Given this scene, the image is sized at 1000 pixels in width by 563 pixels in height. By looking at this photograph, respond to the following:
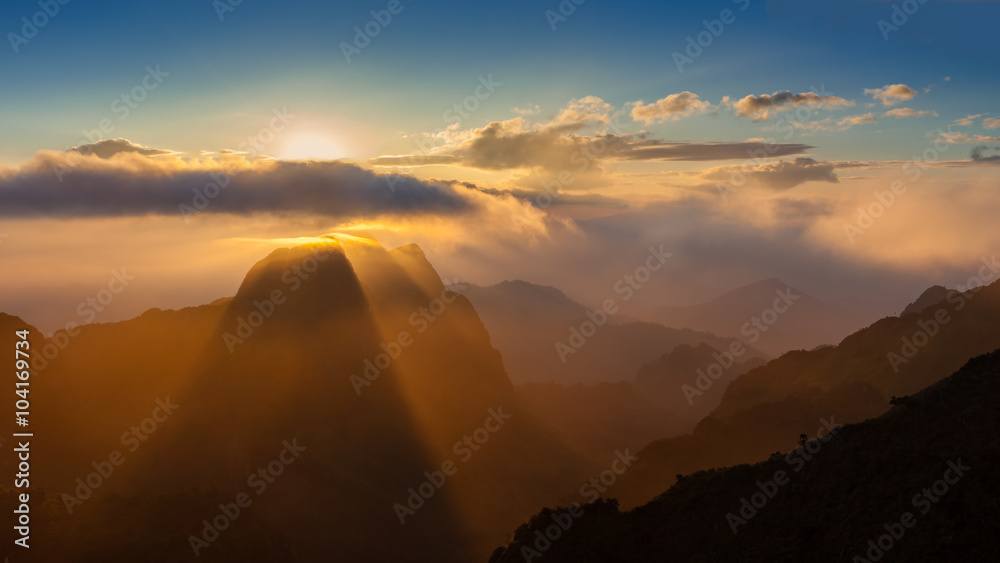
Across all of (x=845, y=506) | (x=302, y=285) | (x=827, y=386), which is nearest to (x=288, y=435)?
(x=302, y=285)

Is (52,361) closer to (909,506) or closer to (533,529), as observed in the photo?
(533,529)

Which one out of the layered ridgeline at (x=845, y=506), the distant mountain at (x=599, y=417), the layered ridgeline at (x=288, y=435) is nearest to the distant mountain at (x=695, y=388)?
the distant mountain at (x=599, y=417)

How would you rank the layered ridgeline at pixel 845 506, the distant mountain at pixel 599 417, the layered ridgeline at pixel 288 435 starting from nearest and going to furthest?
the layered ridgeline at pixel 845 506 → the layered ridgeline at pixel 288 435 → the distant mountain at pixel 599 417

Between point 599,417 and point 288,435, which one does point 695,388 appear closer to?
point 599,417

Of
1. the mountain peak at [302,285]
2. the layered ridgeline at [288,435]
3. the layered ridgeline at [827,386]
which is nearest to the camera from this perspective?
the layered ridgeline at [288,435]

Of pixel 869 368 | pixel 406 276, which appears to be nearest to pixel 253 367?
pixel 406 276

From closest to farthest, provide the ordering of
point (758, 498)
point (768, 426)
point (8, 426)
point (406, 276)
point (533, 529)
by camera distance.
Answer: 1. point (758, 498)
2. point (533, 529)
3. point (8, 426)
4. point (768, 426)
5. point (406, 276)

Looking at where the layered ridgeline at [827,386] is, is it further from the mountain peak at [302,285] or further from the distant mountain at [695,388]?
the mountain peak at [302,285]
